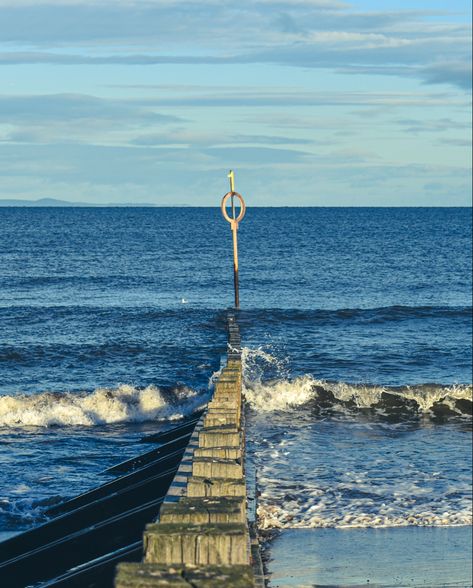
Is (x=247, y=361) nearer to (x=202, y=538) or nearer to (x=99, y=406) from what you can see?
(x=99, y=406)

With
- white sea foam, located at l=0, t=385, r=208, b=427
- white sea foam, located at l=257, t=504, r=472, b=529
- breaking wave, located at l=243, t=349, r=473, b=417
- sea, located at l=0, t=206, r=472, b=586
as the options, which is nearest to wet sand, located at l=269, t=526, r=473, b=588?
sea, located at l=0, t=206, r=472, b=586

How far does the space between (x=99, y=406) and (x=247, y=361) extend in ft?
20.3

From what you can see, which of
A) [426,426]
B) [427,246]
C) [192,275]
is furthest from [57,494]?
[427,246]

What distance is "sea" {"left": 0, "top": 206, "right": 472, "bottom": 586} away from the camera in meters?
13.4

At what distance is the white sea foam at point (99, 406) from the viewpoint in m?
21.0

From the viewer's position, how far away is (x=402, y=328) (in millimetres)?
35281

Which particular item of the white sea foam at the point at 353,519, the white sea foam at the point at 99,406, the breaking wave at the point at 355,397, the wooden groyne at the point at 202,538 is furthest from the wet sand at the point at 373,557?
the white sea foam at the point at 99,406

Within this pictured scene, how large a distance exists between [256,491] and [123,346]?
655 inches

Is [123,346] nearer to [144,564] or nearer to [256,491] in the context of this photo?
[256,491]

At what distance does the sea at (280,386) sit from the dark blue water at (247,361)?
0.22 feet

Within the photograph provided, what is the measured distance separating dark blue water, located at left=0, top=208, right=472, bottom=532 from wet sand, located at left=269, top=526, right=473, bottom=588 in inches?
22.9

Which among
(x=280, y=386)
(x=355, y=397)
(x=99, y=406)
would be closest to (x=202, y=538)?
(x=99, y=406)

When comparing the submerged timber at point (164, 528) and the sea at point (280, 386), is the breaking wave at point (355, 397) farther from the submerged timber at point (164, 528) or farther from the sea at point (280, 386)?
the submerged timber at point (164, 528)

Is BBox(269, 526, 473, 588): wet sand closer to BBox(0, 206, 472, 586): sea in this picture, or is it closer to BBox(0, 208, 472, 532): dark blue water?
→ BBox(0, 206, 472, 586): sea
